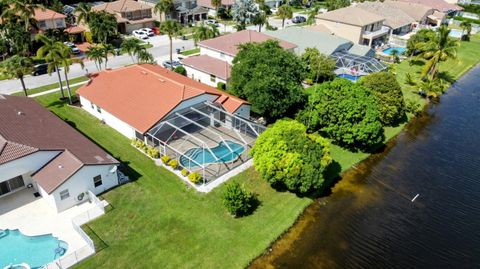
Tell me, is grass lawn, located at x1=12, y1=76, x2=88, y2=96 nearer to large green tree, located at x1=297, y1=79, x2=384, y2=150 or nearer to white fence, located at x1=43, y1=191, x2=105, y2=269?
white fence, located at x1=43, y1=191, x2=105, y2=269

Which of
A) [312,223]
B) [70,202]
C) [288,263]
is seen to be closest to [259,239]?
[288,263]

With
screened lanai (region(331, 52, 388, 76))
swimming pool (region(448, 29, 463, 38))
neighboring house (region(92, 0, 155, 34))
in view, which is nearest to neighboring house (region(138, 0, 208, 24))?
neighboring house (region(92, 0, 155, 34))

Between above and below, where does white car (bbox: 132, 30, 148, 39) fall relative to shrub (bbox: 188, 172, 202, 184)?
above

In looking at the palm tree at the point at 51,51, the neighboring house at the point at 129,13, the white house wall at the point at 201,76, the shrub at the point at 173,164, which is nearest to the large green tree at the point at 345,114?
the white house wall at the point at 201,76

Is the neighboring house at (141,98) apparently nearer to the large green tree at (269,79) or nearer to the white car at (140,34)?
the large green tree at (269,79)

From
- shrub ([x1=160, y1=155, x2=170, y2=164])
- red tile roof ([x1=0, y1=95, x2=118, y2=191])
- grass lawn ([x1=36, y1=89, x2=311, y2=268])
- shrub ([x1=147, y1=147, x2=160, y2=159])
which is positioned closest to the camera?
grass lawn ([x1=36, y1=89, x2=311, y2=268])

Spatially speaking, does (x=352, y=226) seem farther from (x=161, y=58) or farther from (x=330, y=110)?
(x=161, y=58)
